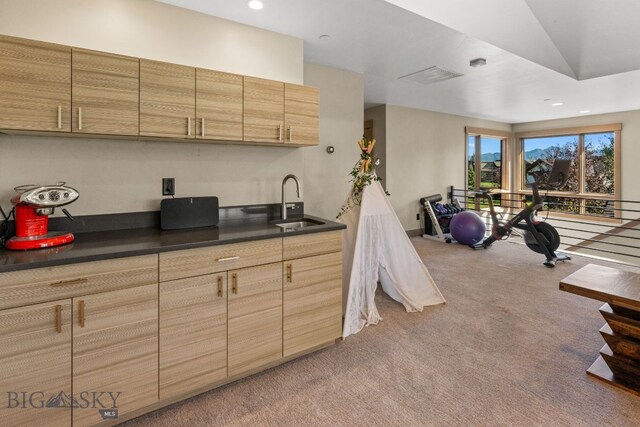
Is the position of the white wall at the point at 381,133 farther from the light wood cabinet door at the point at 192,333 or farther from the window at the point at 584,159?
the light wood cabinet door at the point at 192,333

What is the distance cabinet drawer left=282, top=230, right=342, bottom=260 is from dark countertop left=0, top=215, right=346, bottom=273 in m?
0.04

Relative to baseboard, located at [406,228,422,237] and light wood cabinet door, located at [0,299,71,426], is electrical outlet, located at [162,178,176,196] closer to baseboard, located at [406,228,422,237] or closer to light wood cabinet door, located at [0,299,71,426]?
light wood cabinet door, located at [0,299,71,426]

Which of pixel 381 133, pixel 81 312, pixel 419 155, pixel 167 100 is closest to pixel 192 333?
pixel 81 312

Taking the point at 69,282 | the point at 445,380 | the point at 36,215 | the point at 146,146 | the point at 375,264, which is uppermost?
the point at 146,146

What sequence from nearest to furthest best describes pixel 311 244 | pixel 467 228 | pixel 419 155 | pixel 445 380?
pixel 445 380
pixel 311 244
pixel 467 228
pixel 419 155

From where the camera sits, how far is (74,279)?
1.58 metres

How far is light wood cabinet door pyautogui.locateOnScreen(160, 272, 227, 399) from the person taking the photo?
184 centimetres

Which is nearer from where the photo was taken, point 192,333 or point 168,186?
point 192,333

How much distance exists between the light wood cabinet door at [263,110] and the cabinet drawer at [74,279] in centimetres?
123

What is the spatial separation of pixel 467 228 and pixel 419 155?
73.8 inches

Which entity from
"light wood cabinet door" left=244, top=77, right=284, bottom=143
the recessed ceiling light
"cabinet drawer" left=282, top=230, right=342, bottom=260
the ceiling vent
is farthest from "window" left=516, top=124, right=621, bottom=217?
the recessed ceiling light

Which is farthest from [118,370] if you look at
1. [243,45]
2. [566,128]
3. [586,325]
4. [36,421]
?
[566,128]

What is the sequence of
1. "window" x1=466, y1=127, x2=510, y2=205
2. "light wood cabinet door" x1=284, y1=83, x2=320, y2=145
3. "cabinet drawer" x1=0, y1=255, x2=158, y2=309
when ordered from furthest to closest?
"window" x1=466, y1=127, x2=510, y2=205 < "light wood cabinet door" x1=284, y1=83, x2=320, y2=145 < "cabinet drawer" x1=0, y1=255, x2=158, y2=309

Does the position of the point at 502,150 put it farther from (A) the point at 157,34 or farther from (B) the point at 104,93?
(B) the point at 104,93
